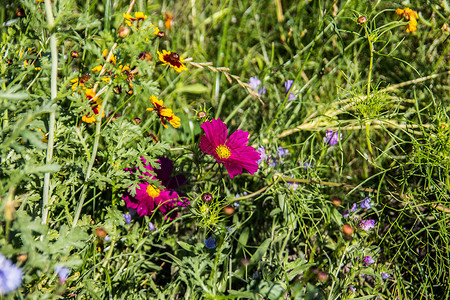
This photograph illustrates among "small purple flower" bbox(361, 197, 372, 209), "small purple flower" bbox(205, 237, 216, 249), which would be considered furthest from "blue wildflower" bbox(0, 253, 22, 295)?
"small purple flower" bbox(361, 197, 372, 209)

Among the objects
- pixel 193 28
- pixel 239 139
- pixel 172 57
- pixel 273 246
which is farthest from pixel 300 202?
pixel 193 28

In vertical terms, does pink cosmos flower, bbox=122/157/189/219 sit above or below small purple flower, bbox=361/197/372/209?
above

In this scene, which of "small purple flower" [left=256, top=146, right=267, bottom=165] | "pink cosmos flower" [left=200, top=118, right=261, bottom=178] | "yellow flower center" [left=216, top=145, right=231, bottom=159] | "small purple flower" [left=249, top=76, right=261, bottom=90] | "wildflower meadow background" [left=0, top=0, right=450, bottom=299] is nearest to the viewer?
"wildflower meadow background" [left=0, top=0, right=450, bottom=299]

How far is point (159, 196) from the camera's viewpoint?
1546mm

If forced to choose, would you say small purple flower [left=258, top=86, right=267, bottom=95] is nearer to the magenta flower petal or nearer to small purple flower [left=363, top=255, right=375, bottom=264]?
the magenta flower petal

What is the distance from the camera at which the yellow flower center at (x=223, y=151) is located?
1.47 metres

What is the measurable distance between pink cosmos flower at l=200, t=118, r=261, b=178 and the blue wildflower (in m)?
0.66

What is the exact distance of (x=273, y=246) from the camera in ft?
5.02

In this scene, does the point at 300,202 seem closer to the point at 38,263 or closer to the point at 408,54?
the point at 38,263

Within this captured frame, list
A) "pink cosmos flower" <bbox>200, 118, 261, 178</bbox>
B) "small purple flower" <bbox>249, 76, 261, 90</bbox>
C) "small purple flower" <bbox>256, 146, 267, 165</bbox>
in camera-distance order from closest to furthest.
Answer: "pink cosmos flower" <bbox>200, 118, 261, 178</bbox> < "small purple flower" <bbox>256, 146, 267, 165</bbox> < "small purple flower" <bbox>249, 76, 261, 90</bbox>

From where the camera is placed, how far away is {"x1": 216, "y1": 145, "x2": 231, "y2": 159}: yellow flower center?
4.83 feet

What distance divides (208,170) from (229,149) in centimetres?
13

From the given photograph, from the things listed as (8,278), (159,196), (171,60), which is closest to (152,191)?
(159,196)

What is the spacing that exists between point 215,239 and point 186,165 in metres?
0.49
